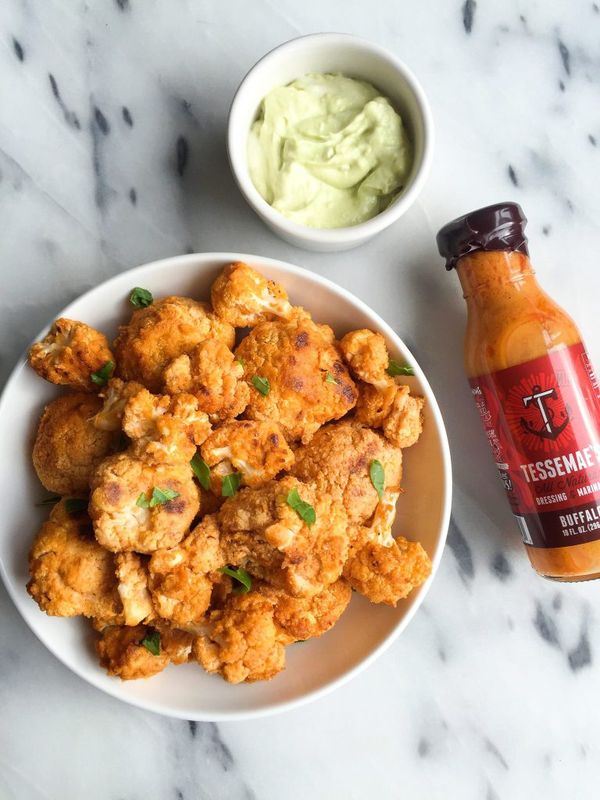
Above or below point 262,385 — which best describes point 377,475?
below

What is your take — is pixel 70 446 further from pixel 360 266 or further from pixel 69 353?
pixel 360 266

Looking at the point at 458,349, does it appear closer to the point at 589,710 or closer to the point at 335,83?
the point at 335,83

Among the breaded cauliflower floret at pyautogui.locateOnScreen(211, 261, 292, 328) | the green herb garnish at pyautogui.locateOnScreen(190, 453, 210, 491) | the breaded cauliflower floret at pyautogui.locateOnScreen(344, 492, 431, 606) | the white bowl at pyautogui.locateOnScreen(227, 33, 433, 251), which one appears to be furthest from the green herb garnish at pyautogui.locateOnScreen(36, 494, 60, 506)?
the white bowl at pyautogui.locateOnScreen(227, 33, 433, 251)

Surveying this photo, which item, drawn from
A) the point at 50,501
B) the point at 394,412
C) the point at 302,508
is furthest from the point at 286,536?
the point at 50,501

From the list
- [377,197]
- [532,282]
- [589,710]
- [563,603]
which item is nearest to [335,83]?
[377,197]

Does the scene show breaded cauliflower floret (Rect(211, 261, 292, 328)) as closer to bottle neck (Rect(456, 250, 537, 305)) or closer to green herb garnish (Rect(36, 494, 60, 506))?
bottle neck (Rect(456, 250, 537, 305))
